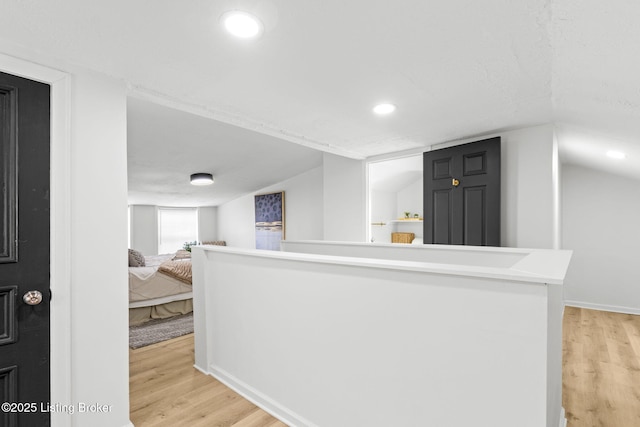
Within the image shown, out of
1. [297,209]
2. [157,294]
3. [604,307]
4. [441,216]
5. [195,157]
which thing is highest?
[195,157]

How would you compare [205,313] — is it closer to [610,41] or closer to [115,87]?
[115,87]

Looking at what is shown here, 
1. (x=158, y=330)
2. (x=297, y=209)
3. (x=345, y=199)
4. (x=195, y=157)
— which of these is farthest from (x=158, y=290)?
(x=297, y=209)

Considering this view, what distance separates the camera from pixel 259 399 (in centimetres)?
212

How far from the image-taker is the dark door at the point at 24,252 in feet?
4.89

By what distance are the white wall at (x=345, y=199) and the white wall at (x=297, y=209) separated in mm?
1014

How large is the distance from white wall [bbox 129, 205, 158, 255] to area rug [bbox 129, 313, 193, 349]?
11.7 ft

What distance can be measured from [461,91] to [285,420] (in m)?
2.37

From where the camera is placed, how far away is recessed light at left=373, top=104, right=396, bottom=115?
2447 millimetres

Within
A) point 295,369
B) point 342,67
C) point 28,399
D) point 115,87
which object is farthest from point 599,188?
point 28,399

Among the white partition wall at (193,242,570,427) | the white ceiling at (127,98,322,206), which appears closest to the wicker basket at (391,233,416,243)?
the white ceiling at (127,98,322,206)

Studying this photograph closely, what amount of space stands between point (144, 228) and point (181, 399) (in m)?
5.71

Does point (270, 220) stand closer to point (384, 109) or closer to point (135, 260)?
point (135, 260)

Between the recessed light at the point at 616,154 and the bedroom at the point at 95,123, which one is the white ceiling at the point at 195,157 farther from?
the recessed light at the point at 616,154

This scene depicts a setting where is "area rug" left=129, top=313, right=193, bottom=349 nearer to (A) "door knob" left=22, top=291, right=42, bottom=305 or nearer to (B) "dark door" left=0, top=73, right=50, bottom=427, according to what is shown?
(B) "dark door" left=0, top=73, right=50, bottom=427
